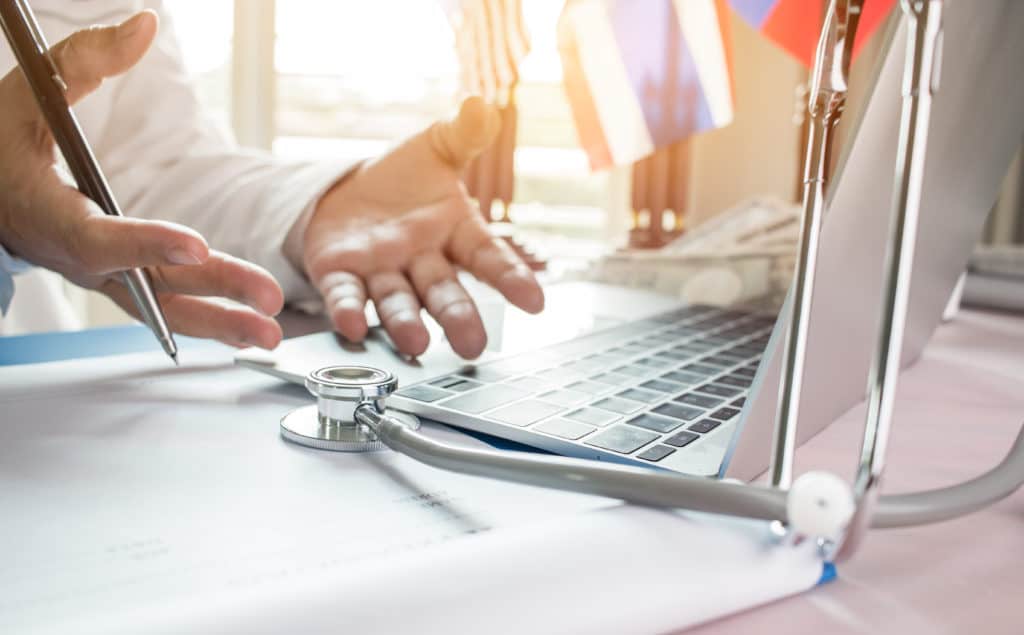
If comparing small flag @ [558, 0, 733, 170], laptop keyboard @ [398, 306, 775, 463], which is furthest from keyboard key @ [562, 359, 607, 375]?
small flag @ [558, 0, 733, 170]

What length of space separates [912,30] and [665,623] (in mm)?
165

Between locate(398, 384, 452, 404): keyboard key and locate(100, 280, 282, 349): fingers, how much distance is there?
104 mm

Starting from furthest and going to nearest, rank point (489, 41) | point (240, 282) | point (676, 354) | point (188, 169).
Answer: point (489, 41) < point (188, 169) < point (676, 354) < point (240, 282)

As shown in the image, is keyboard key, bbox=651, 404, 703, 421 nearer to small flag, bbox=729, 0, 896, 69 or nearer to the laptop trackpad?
the laptop trackpad

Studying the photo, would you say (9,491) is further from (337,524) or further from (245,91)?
(245,91)

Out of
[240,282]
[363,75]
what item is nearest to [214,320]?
[240,282]

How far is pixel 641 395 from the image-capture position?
39cm

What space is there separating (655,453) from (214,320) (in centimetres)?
28

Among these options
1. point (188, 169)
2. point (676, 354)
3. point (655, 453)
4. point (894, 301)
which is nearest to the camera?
point (894, 301)

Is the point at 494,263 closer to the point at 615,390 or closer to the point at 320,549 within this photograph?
the point at 615,390

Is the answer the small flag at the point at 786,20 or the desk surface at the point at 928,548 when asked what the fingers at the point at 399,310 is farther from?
the small flag at the point at 786,20

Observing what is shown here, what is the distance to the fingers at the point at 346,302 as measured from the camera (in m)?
0.48

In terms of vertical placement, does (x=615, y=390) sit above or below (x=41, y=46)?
below

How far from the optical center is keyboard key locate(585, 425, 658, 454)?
0.31m
